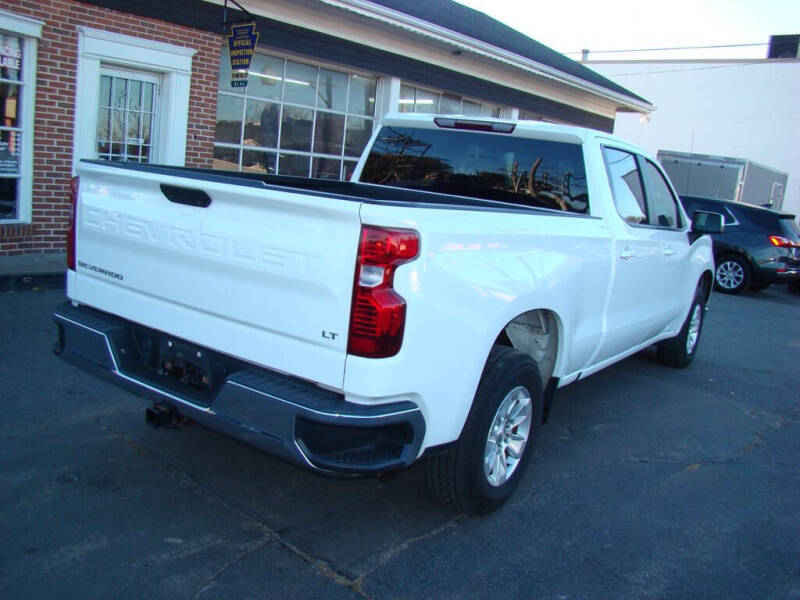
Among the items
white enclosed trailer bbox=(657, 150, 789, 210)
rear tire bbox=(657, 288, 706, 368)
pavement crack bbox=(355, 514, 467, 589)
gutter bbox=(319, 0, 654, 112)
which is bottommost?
pavement crack bbox=(355, 514, 467, 589)

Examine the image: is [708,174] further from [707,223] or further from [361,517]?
[361,517]

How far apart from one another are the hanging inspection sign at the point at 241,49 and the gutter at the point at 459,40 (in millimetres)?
1512

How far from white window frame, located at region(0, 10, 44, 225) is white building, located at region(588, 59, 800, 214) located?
29202mm

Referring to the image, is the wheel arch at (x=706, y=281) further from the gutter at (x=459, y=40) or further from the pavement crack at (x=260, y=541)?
the gutter at (x=459, y=40)

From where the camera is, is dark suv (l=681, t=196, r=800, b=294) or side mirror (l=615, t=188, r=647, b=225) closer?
side mirror (l=615, t=188, r=647, b=225)

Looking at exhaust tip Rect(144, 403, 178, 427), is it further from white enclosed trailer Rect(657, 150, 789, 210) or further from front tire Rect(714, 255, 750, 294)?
white enclosed trailer Rect(657, 150, 789, 210)

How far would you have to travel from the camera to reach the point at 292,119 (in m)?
11.7

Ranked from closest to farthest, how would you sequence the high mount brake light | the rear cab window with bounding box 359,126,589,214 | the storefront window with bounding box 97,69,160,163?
the rear cab window with bounding box 359,126,589,214, the high mount brake light, the storefront window with bounding box 97,69,160,163

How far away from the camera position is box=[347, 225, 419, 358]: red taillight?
8.89 ft

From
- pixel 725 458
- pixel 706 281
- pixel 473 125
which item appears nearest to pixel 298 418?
pixel 473 125

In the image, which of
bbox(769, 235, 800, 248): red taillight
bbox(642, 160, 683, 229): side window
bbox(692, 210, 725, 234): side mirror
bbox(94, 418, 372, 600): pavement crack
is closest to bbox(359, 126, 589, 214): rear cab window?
bbox(642, 160, 683, 229): side window

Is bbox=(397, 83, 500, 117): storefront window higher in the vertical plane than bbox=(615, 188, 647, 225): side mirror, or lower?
higher

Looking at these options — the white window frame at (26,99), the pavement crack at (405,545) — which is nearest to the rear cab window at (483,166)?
the pavement crack at (405,545)

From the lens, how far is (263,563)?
3.10m
